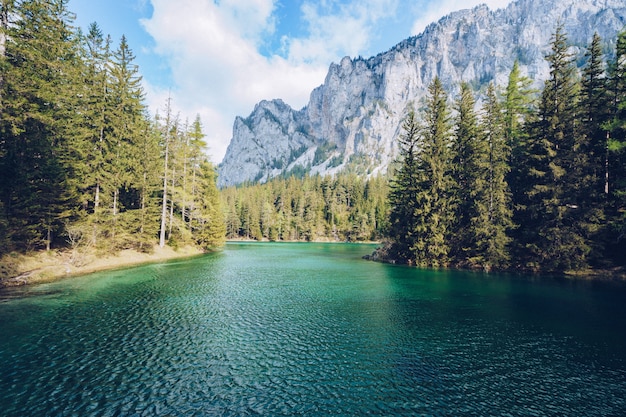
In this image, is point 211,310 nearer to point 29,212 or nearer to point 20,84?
point 29,212

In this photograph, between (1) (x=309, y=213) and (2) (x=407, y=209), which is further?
(1) (x=309, y=213)

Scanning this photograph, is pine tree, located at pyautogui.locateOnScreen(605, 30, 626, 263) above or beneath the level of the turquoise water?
above

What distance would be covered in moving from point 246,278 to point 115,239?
17053mm

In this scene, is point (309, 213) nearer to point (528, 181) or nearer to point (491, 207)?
point (491, 207)

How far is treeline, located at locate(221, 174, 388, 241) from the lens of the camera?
105m

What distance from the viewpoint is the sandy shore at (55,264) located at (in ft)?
69.7

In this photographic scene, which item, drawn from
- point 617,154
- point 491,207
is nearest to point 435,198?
point 491,207

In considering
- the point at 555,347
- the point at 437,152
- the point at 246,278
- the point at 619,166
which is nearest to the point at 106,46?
the point at 246,278

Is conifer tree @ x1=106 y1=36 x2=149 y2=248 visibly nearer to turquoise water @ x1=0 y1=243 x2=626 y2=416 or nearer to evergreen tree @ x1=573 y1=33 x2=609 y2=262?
turquoise water @ x1=0 y1=243 x2=626 y2=416

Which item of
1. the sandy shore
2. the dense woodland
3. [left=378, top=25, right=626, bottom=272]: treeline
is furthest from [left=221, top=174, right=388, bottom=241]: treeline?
the sandy shore

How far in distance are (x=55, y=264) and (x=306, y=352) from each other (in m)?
26.4

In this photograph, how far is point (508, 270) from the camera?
109ft

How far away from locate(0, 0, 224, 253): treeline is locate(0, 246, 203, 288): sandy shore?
3.50ft

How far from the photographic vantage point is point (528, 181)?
34438 mm
